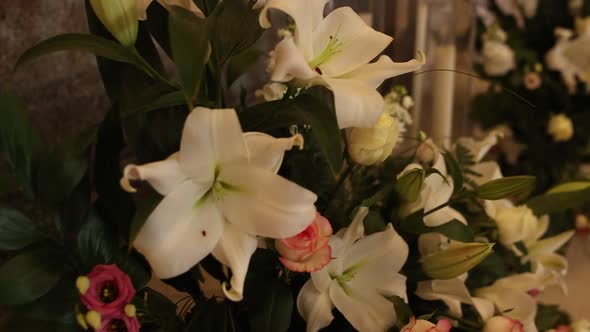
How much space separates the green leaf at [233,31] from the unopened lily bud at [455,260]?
11.2 inches

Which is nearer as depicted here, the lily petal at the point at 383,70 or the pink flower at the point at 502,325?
the lily petal at the point at 383,70

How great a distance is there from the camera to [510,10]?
1.34 metres

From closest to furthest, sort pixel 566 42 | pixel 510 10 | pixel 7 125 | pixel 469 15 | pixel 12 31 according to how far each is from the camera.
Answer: pixel 7 125 → pixel 12 31 → pixel 469 15 → pixel 566 42 → pixel 510 10

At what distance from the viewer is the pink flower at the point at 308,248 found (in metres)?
0.47

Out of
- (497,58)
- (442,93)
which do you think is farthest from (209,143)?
(497,58)

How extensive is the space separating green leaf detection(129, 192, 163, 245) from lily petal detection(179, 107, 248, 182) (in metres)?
0.03

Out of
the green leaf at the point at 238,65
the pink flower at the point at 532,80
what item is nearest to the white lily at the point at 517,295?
the green leaf at the point at 238,65

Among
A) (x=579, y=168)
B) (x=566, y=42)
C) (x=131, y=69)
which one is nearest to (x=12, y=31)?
(x=131, y=69)

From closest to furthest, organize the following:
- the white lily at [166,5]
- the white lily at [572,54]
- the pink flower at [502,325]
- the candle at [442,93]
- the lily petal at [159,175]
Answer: the lily petal at [159,175] → the white lily at [166,5] → the pink flower at [502,325] → the candle at [442,93] → the white lily at [572,54]

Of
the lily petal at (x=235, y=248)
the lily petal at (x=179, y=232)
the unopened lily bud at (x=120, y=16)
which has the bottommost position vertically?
the lily petal at (x=235, y=248)

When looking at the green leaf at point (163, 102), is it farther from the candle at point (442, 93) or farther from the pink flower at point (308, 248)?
the candle at point (442, 93)

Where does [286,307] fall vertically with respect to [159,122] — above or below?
below

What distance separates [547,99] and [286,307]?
98 cm

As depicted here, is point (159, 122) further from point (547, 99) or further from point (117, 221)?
point (547, 99)
